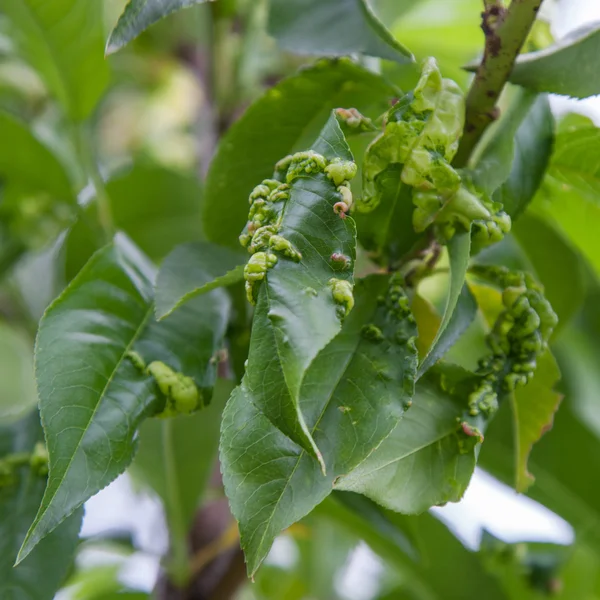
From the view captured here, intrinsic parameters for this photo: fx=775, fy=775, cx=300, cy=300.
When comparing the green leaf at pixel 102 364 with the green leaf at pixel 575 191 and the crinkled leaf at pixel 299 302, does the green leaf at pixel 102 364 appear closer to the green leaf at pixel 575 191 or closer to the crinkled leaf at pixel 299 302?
the crinkled leaf at pixel 299 302

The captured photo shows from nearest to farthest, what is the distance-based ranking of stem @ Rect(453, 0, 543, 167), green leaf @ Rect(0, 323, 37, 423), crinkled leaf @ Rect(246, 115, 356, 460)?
crinkled leaf @ Rect(246, 115, 356, 460) < stem @ Rect(453, 0, 543, 167) < green leaf @ Rect(0, 323, 37, 423)

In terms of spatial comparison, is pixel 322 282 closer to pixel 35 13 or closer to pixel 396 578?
A: pixel 35 13

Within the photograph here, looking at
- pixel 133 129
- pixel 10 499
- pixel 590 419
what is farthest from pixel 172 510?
pixel 133 129

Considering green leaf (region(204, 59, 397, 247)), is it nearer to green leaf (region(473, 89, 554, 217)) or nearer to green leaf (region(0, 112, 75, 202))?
green leaf (region(473, 89, 554, 217))

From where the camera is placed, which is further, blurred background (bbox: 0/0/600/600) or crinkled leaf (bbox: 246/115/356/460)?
blurred background (bbox: 0/0/600/600)

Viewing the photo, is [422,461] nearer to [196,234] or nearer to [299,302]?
[299,302]

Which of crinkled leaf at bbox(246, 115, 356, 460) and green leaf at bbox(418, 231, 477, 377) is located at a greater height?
crinkled leaf at bbox(246, 115, 356, 460)

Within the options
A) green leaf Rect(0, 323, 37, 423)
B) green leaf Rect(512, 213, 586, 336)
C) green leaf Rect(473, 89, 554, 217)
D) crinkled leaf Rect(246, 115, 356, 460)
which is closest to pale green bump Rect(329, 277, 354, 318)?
crinkled leaf Rect(246, 115, 356, 460)
